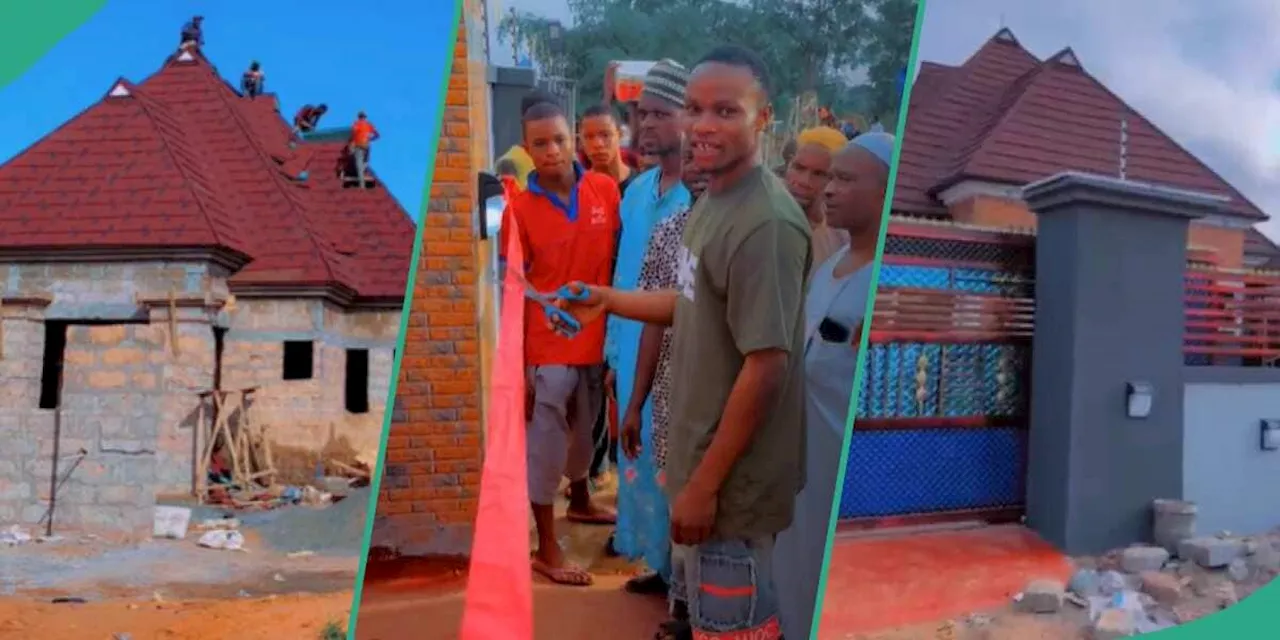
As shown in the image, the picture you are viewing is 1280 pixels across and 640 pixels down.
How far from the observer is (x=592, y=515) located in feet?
6.34

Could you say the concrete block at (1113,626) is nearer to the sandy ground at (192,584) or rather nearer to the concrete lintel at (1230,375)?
the concrete lintel at (1230,375)

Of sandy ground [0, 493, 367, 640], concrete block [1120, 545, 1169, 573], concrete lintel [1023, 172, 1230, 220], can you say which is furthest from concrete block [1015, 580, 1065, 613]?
sandy ground [0, 493, 367, 640]

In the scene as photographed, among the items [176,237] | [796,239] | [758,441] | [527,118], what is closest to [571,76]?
[527,118]

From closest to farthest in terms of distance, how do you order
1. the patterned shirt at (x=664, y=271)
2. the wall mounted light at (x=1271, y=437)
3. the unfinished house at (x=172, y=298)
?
the patterned shirt at (x=664, y=271) < the unfinished house at (x=172, y=298) < the wall mounted light at (x=1271, y=437)

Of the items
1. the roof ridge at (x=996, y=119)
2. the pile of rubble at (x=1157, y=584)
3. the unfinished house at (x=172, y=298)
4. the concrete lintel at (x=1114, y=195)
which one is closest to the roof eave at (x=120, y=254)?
the unfinished house at (x=172, y=298)

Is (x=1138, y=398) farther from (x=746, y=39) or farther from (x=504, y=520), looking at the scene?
(x=504, y=520)

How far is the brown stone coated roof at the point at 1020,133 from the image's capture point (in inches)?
107

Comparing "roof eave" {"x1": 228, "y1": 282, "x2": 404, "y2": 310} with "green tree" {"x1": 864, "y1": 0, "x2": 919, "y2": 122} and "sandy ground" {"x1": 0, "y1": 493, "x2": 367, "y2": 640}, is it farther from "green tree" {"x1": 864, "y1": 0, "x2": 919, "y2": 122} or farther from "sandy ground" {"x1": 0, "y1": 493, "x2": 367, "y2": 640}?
"green tree" {"x1": 864, "y1": 0, "x2": 919, "y2": 122}

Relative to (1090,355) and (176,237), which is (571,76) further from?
(1090,355)

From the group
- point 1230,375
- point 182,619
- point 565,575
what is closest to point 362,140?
point 565,575

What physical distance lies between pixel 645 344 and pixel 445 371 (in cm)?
37

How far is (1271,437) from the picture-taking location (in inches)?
120

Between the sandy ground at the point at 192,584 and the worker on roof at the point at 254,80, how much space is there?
3.37ft

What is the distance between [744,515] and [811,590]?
23cm
